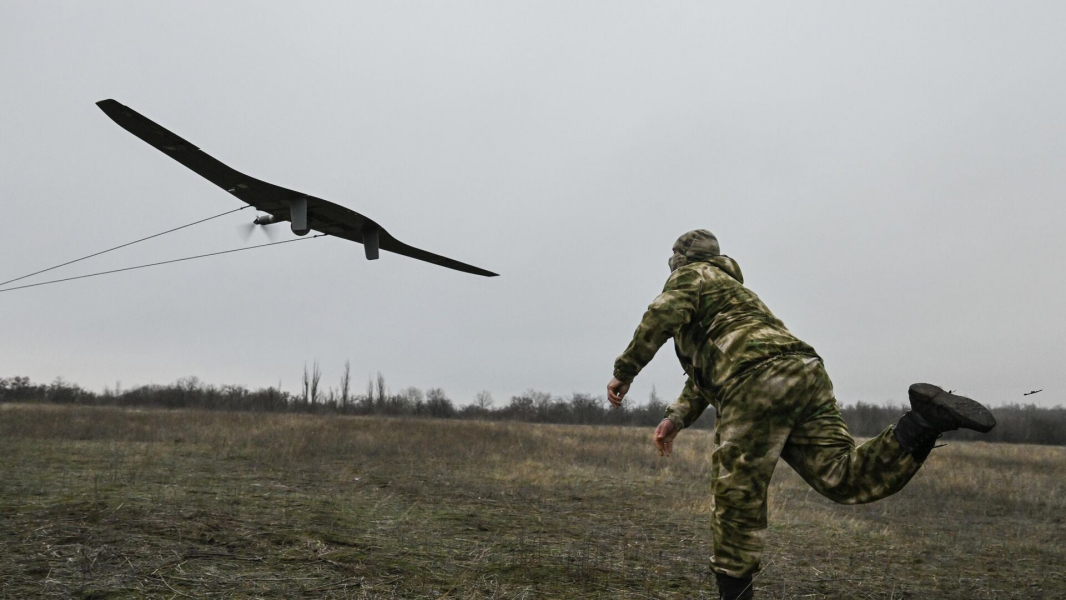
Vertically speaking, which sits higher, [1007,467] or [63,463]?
[63,463]

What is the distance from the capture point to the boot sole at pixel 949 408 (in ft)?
8.42

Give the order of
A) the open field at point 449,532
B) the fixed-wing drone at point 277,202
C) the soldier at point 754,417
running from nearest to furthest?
the soldier at point 754,417, the open field at point 449,532, the fixed-wing drone at point 277,202

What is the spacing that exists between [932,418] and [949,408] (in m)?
0.09

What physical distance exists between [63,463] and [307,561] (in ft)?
23.2

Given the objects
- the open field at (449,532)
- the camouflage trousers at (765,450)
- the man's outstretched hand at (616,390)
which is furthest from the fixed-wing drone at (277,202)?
the camouflage trousers at (765,450)

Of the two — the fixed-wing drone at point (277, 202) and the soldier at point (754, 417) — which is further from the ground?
the fixed-wing drone at point (277, 202)

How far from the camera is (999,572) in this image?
5148 millimetres

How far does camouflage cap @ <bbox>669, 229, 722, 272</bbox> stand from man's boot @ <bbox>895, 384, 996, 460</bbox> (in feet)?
3.80

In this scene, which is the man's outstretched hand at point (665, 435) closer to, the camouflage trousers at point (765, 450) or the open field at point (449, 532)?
the camouflage trousers at point (765, 450)

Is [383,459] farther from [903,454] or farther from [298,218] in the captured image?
[903,454]

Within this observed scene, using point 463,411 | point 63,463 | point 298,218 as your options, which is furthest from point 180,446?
point 463,411

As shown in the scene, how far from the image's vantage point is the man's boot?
257 cm

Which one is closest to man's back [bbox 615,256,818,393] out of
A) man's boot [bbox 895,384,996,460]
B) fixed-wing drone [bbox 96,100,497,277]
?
man's boot [bbox 895,384,996,460]

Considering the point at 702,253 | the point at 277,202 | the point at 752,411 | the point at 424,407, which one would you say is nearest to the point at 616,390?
the point at 752,411
